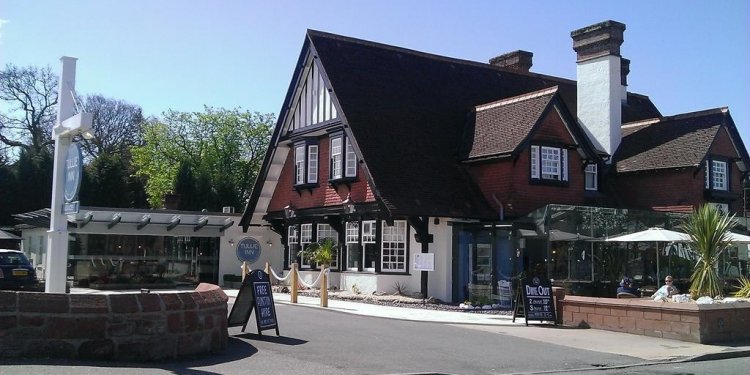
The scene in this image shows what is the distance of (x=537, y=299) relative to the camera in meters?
17.5

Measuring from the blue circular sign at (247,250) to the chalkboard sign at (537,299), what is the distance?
852cm

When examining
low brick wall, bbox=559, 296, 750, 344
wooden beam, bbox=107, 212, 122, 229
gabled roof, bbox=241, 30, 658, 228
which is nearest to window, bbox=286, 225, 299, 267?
gabled roof, bbox=241, 30, 658, 228

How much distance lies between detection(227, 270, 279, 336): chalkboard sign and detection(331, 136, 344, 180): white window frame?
12111 mm

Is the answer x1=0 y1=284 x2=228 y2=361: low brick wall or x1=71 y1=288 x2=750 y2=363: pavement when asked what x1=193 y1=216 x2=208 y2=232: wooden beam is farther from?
x1=0 y1=284 x2=228 y2=361: low brick wall

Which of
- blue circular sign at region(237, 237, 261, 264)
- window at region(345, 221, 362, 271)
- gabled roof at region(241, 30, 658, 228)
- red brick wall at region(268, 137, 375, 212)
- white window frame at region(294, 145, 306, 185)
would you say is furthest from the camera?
white window frame at region(294, 145, 306, 185)

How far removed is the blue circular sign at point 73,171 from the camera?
11.0 meters

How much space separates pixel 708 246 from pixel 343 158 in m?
12.8

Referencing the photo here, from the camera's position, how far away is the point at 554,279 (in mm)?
21375

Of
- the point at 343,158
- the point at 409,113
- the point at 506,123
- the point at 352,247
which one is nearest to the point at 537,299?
the point at 506,123

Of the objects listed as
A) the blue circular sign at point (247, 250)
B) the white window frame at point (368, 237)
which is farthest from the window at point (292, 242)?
the blue circular sign at point (247, 250)

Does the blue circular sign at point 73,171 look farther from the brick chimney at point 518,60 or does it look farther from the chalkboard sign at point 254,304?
the brick chimney at point 518,60

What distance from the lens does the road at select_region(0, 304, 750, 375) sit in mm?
9727

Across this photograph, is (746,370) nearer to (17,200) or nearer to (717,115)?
(717,115)

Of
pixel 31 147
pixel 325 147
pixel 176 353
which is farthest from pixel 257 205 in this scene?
pixel 31 147
